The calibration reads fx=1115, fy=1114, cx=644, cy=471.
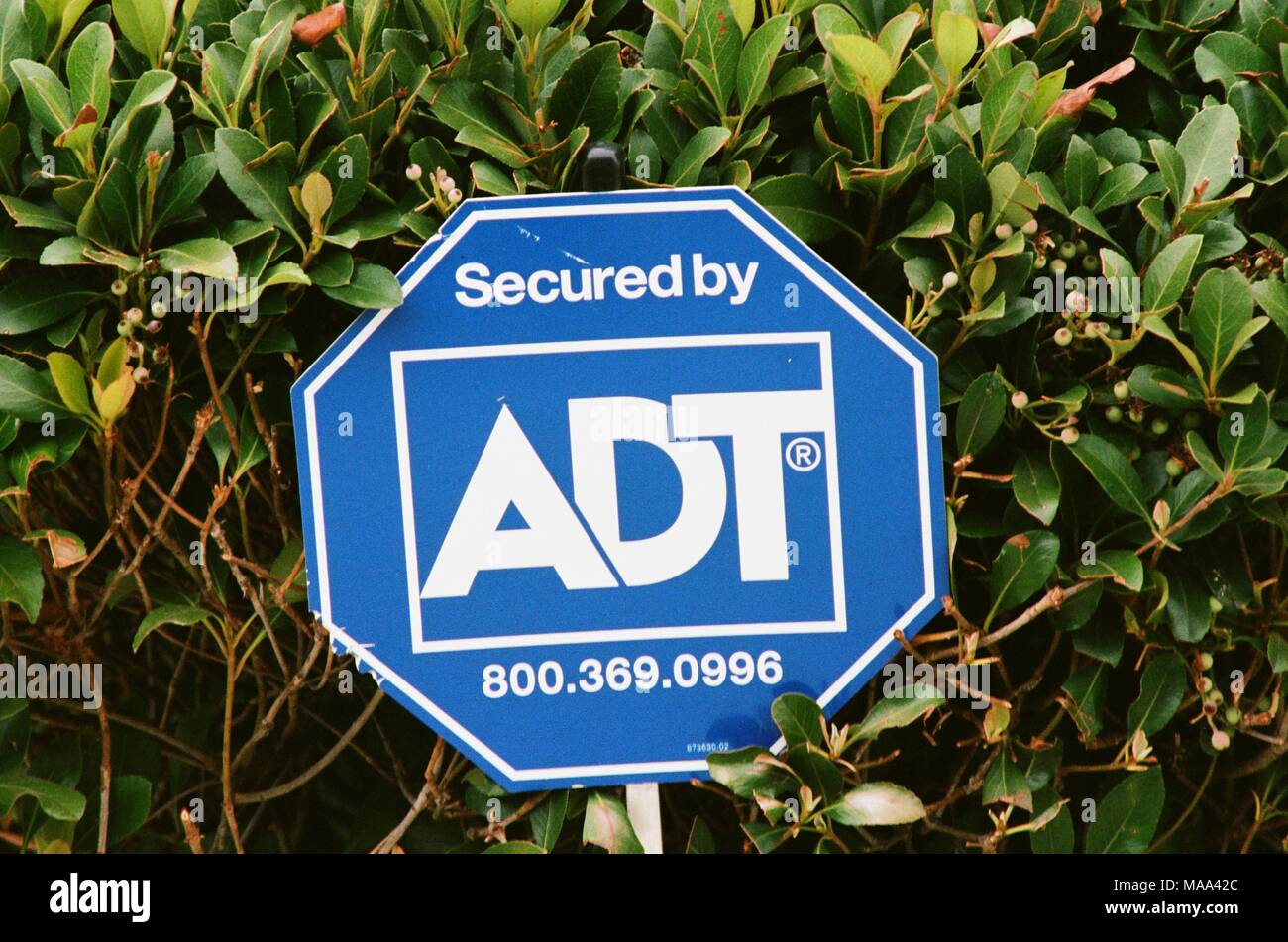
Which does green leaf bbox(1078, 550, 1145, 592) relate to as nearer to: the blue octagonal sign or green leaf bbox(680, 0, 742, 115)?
the blue octagonal sign

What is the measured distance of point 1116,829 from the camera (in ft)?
4.95

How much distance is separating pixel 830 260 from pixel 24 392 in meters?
1.06

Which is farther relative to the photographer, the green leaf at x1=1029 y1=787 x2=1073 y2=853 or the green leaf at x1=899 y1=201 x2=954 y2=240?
the green leaf at x1=1029 y1=787 x2=1073 y2=853

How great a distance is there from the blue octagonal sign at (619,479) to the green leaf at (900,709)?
5 cm

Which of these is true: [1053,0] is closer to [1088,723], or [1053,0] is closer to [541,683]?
[1088,723]

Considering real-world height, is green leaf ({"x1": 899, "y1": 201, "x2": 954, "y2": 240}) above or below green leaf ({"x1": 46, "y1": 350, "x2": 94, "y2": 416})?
above

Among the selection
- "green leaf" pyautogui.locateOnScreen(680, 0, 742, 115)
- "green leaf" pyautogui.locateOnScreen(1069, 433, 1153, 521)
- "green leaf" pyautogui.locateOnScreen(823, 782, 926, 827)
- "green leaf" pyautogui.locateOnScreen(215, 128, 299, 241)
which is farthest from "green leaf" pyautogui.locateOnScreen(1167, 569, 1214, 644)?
"green leaf" pyautogui.locateOnScreen(215, 128, 299, 241)

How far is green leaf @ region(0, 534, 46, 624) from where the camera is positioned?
1.39m

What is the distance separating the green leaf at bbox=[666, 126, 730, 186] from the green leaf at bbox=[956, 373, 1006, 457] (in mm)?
445

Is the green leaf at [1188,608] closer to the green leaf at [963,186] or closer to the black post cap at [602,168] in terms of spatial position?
the green leaf at [963,186]

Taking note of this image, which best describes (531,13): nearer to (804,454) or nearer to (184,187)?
(184,187)

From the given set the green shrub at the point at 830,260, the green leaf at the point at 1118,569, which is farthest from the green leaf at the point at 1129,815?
the green leaf at the point at 1118,569

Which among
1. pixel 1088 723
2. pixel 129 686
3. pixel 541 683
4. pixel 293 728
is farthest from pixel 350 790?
pixel 1088 723

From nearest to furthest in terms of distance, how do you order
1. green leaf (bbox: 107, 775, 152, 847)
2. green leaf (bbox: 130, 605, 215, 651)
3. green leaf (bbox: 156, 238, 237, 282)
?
green leaf (bbox: 156, 238, 237, 282) < green leaf (bbox: 130, 605, 215, 651) < green leaf (bbox: 107, 775, 152, 847)
